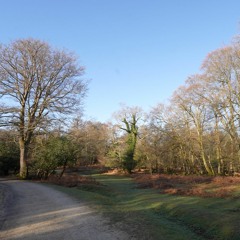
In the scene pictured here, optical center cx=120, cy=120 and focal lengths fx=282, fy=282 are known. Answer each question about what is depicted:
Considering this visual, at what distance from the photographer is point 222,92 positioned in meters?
31.4

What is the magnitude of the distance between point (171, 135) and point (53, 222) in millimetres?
35070

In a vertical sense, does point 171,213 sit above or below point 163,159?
below

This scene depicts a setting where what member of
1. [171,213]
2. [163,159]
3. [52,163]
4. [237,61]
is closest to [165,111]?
[163,159]

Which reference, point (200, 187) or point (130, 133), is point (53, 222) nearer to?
point (200, 187)

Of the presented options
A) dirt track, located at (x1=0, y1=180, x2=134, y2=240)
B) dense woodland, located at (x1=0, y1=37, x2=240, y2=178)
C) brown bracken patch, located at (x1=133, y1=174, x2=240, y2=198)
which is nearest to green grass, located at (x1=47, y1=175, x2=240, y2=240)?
dirt track, located at (x1=0, y1=180, x2=134, y2=240)

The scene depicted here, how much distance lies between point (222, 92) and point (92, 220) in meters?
25.8

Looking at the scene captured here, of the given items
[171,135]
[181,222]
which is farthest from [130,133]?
[181,222]

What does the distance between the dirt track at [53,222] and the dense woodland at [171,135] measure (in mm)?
17461

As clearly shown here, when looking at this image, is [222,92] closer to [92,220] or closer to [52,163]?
[52,163]

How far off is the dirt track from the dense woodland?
57.3 feet

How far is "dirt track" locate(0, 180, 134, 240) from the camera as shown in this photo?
25.6 ft

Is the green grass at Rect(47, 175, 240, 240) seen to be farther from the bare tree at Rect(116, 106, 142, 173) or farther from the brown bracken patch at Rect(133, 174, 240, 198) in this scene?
the bare tree at Rect(116, 106, 142, 173)

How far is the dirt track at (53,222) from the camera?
780 cm

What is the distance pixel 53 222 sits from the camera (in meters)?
9.35
